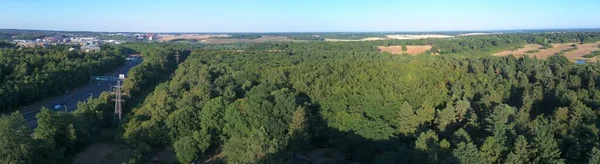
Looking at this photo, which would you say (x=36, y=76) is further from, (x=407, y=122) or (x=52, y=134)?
(x=407, y=122)

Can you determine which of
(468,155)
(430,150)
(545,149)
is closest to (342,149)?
(430,150)

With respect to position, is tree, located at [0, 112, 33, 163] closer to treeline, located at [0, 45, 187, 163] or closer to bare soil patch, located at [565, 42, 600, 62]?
treeline, located at [0, 45, 187, 163]

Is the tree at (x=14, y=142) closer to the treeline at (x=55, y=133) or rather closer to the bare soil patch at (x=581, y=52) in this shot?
the treeline at (x=55, y=133)


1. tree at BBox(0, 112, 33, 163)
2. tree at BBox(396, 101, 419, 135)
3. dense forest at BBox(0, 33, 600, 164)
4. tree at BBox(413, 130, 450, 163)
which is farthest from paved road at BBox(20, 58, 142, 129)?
tree at BBox(413, 130, 450, 163)

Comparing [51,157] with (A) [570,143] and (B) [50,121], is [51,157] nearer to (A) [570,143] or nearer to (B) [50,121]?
(B) [50,121]

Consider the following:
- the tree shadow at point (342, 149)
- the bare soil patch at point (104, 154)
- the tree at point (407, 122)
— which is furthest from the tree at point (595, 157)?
the bare soil patch at point (104, 154)

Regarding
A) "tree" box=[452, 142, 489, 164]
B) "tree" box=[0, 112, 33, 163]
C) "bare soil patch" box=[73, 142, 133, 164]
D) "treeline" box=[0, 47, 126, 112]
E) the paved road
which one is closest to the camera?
"tree" box=[452, 142, 489, 164]

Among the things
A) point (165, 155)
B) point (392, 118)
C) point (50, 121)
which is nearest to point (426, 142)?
point (392, 118)
